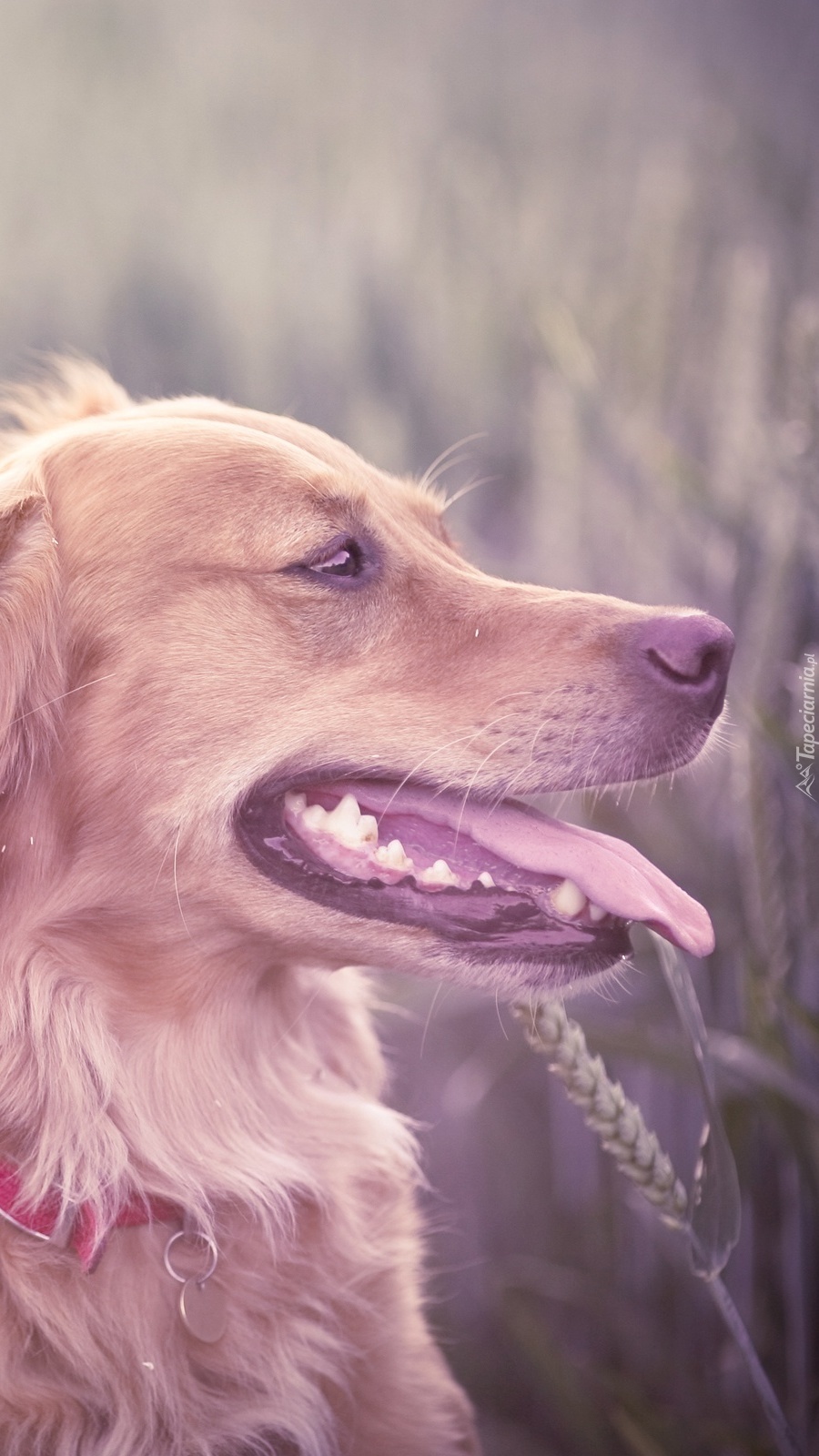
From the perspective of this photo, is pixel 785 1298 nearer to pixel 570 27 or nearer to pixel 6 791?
pixel 6 791

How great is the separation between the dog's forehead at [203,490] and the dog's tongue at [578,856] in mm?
287

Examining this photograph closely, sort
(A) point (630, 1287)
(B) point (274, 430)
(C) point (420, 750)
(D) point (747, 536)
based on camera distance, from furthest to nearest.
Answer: (A) point (630, 1287) < (D) point (747, 536) < (B) point (274, 430) < (C) point (420, 750)

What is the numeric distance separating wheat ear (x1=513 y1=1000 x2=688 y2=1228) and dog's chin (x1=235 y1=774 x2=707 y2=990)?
0.30 feet

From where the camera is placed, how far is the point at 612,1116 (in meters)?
0.91

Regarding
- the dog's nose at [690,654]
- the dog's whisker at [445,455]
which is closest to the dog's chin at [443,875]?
the dog's nose at [690,654]

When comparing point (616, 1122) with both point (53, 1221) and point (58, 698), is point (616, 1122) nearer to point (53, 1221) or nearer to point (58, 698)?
point (53, 1221)

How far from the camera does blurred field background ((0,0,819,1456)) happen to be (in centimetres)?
133

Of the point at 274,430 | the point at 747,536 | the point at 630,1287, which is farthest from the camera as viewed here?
the point at 630,1287

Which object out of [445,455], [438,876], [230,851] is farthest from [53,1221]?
[445,455]

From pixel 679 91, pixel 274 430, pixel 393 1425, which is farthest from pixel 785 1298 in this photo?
pixel 679 91

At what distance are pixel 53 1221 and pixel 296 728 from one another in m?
0.54

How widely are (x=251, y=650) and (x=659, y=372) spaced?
85 cm

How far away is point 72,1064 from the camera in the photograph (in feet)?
3.53

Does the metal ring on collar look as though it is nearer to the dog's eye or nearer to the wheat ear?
the wheat ear
